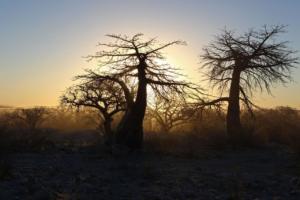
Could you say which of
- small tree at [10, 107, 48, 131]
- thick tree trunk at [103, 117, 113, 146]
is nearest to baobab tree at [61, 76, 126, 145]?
thick tree trunk at [103, 117, 113, 146]

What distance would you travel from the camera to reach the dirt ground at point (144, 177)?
12039 millimetres

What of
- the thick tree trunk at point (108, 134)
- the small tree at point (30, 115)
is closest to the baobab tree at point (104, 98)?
the thick tree trunk at point (108, 134)

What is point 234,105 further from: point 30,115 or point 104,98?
point 30,115

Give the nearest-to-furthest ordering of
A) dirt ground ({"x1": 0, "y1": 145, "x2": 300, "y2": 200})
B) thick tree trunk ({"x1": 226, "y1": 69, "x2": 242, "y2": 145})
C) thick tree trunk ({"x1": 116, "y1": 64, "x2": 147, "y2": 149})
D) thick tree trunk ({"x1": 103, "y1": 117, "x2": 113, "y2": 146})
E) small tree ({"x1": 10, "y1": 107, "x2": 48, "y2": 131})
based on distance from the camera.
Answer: dirt ground ({"x1": 0, "y1": 145, "x2": 300, "y2": 200})
thick tree trunk ({"x1": 116, "y1": 64, "x2": 147, "y2": 149})
thick tree trunk ({"x1": 103, "y1": 117, "x2": 113, "y2": 146})
thick tree trunk ({"x1": 226, "y1": 69, "x2": 242, "y2": 145})
small tree ({"x1": 10, "y1": 107, "x2": 48, "y2": 131})

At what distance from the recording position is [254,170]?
1700 centimetres

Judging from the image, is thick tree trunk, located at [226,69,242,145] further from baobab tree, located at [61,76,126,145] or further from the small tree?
the small tree

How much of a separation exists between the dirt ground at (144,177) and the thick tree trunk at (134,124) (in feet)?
5.38

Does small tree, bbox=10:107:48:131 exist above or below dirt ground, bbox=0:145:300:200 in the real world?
above

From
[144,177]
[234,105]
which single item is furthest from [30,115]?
[144,177]

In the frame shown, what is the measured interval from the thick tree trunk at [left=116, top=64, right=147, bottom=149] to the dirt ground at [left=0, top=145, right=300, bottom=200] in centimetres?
164

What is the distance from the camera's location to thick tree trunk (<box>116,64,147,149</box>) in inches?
872

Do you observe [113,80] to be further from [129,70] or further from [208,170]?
[208,170]

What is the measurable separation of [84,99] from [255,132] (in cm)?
1054

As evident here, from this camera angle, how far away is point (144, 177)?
14.5 meters
